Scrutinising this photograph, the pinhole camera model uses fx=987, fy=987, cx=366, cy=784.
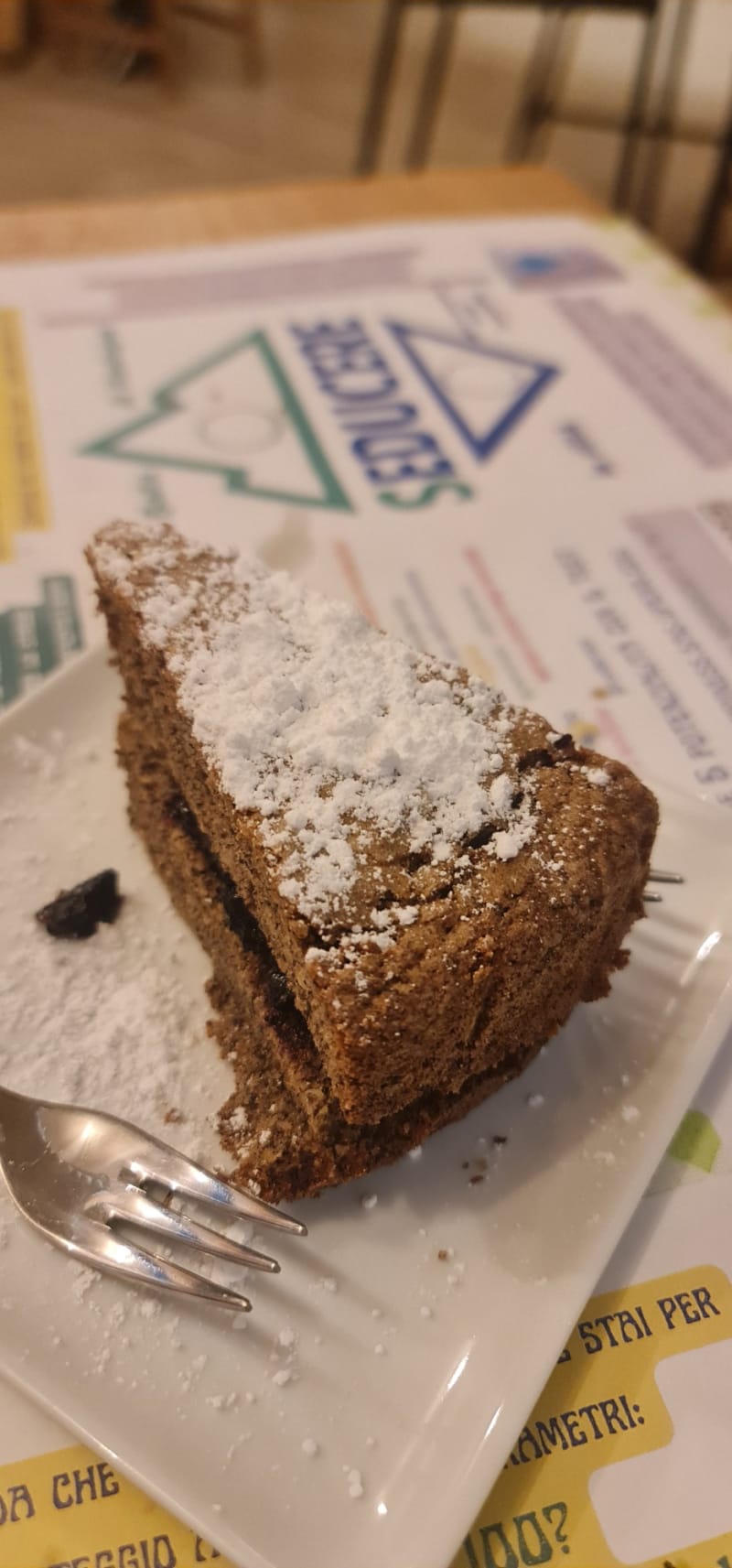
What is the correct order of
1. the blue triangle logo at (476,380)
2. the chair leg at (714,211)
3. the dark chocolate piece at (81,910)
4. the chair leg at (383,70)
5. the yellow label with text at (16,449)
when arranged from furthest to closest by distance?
the chair leg at (714,211) → the chair leg at (383,70) → the blue triangle logo at (476,380) → the yellow label with text at (16,449) → the dark chocolate piece at (81,910)

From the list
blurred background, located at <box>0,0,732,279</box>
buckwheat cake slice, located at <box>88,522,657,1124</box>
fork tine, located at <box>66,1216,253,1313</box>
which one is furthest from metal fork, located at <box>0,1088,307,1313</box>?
blurred background, located at <box>0,0,732,279</box>

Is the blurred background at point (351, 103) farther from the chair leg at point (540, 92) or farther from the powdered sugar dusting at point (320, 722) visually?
the powdered sugar dusting at point (320, 722)

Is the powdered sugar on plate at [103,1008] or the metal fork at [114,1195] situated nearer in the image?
the metal fork at [114,1195]

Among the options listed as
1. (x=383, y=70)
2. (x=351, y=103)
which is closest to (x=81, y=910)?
(x=383, y=70)

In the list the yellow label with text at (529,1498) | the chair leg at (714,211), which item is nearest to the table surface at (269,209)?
the chair leg at (714,211)

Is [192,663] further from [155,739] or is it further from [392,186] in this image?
[392,186]

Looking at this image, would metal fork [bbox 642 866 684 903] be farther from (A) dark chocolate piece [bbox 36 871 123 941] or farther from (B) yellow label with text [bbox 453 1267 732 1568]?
(A) dark chocolate piece [bbox 36 871 123 941]

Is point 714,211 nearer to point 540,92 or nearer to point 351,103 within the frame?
point 540,92
